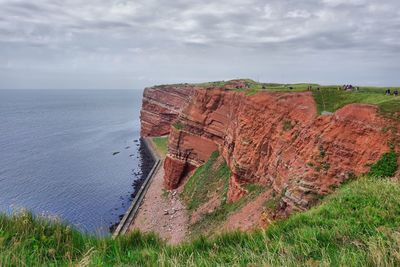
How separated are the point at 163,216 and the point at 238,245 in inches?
1246

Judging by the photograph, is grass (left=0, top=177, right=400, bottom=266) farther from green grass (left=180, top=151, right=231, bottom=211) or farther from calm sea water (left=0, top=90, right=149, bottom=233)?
green grass (left=180, top=151, right=231, bottom=211)

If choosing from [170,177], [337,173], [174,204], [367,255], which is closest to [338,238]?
[367,255]

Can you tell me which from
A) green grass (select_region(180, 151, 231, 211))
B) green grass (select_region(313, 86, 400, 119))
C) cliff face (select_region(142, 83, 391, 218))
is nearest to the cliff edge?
cliff face (select_region(142, 83, 391, 218))

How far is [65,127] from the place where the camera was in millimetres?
122312

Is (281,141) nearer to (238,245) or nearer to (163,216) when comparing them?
(163,216)

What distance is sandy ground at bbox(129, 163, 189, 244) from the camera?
111 feet

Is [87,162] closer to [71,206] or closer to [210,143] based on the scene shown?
[71,206]

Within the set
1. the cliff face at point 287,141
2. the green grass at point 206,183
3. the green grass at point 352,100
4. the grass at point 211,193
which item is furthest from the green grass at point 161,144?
the green grass at point 352,100

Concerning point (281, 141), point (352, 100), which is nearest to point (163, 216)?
point (281, 141)

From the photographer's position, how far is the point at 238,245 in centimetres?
802

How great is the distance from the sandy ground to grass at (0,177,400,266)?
70.5 feet

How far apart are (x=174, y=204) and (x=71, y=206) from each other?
16613mm

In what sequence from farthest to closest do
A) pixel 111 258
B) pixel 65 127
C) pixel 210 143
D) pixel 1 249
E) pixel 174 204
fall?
pixel 65 127 < pixel 210 143 < pixel 174 204 < pixel 111 258 < pixel 1 249

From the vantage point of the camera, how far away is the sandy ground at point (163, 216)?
33812 millimetres
